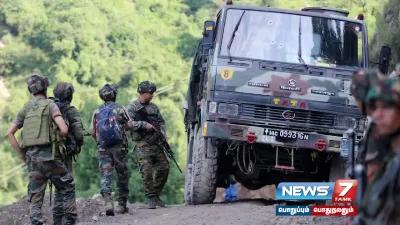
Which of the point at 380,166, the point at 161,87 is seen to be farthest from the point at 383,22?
the point at 161,87

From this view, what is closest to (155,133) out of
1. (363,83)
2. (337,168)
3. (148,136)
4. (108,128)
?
(148,136)

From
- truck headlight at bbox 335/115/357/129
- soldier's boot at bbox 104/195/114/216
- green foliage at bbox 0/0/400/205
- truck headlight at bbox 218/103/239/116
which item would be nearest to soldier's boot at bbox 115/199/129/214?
soldier's boot at bbox 104/195/114/216

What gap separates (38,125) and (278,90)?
325 cm

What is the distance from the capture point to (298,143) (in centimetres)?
1080

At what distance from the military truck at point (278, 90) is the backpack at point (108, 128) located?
1.02 meters

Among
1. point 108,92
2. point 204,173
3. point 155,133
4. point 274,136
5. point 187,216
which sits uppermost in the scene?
point 108,92

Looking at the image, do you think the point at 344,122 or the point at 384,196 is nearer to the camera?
the point at 384,196

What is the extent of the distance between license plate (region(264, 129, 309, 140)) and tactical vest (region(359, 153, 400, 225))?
636 centimetres

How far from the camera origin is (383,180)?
4.27 m

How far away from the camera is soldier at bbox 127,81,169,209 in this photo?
1161 centimetres

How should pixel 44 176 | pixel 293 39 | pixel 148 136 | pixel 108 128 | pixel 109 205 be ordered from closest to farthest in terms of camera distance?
pixel 44 176 → pixel 108 128 → pixel 109 205 → pixel 293 39 → pixel 148 136

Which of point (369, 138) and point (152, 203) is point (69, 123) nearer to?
point (152, 203)

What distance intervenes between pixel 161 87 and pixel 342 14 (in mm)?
56907

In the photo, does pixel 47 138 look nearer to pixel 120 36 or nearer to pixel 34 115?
pixel 34 115
